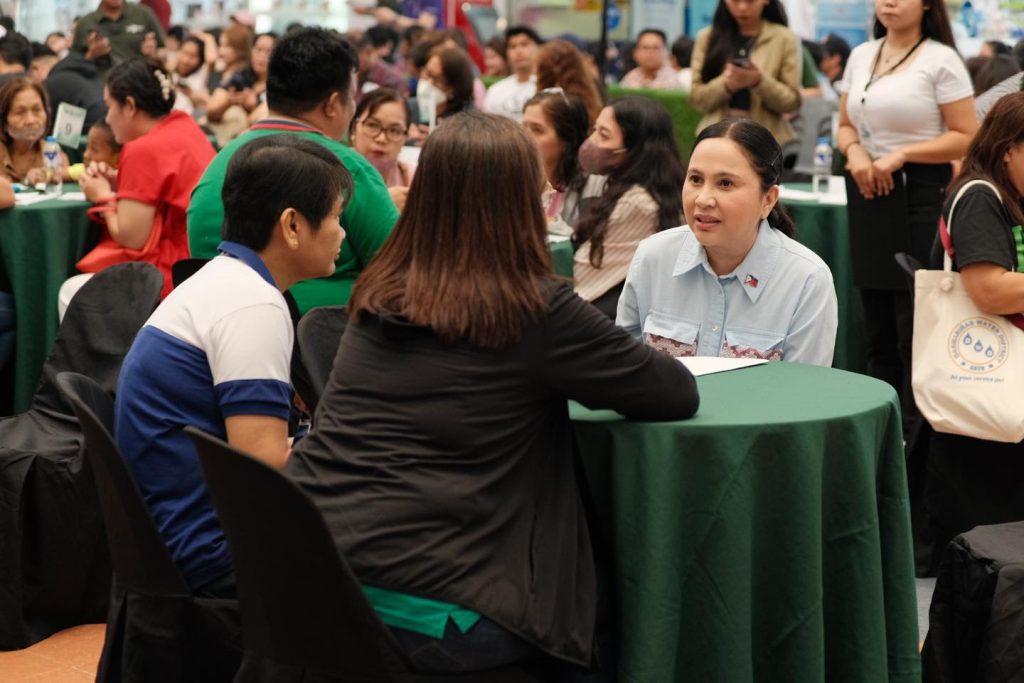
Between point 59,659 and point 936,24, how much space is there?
3.42 metres

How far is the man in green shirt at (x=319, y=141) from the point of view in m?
3.67

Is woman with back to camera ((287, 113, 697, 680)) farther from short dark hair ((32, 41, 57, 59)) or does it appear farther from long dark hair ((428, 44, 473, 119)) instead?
short dark hair ((32, 41, 57, 59))

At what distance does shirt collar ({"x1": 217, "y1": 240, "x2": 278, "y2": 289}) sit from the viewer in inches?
101

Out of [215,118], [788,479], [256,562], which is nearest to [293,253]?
[256,562]

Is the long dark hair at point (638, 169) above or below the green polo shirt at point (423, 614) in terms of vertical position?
above

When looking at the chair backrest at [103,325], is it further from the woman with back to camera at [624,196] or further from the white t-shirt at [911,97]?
the white t-shirt at [911,97]

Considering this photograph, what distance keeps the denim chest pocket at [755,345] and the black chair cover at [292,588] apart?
3.23ft

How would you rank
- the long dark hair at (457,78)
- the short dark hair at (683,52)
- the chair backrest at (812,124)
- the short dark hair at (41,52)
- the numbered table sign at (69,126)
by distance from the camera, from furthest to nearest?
the short dark hair at (683,52), the short dark hair at (41,52), the chair backrest at (812,124), the long dark hair at (457,78), the numbered table sign at (69,126)

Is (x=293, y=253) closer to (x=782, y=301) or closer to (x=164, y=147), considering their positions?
(x=782, y=301)

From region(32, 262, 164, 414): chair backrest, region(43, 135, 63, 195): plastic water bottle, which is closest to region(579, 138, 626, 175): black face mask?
region(32, 262, 164, 414): chair backrest

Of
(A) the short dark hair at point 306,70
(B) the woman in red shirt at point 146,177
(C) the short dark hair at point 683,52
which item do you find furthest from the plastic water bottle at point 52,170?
(C) the short dark hair at point 683,52

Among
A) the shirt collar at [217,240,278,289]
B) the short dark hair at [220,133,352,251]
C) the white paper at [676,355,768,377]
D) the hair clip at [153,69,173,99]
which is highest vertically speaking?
the short dark hair at [220,133,352,251]

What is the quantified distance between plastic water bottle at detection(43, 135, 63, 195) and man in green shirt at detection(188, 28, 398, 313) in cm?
182

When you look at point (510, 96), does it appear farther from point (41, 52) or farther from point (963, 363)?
point (963, 363)
